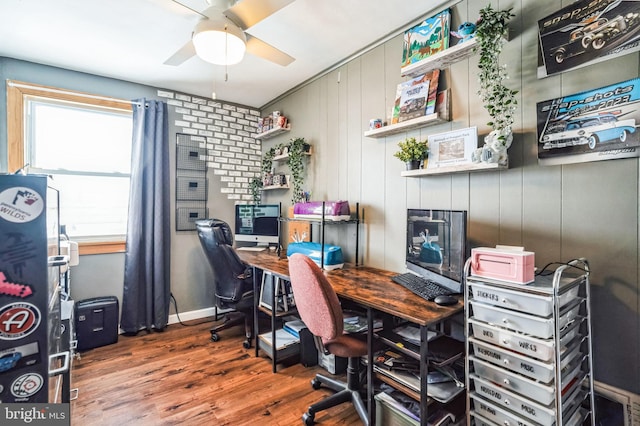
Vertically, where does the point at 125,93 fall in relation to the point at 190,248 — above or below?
above

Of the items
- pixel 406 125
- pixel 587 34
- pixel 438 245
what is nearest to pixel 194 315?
pixel 438 245

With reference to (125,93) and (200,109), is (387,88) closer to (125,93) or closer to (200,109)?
(200,109)

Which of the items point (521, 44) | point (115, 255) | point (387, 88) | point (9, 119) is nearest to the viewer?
point (521, 44)

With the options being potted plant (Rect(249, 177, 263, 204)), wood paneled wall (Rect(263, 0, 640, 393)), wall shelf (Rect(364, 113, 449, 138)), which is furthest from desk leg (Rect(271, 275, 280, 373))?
potted plant (Rect(249, 177, 263, 204))

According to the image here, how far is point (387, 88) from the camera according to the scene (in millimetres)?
2193

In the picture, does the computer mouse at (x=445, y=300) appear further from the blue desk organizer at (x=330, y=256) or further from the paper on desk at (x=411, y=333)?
the blue desk organizer at (x=330, y=256)

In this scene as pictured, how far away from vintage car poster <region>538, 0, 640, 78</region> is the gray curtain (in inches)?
124

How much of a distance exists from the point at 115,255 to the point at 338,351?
2.52 meters

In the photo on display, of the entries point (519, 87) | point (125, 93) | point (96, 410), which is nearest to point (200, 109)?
point (125, 93)

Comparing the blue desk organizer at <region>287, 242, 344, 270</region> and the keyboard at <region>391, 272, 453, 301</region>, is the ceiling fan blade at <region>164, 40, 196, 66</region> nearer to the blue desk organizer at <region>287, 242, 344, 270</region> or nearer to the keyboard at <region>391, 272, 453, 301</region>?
the blue desk organizer at <region>287, 242, 344, 270</region>

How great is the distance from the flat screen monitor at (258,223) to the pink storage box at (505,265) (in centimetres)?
213

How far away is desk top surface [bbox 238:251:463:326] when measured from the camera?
4.22ft

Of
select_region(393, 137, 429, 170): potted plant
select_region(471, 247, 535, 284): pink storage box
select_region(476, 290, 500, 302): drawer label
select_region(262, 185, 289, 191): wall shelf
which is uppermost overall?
select_region(393, 137, 429, 170): potted plant

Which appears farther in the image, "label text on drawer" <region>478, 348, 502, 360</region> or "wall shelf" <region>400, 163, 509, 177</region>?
"wall shelf" <region>400, 163, 509, 177</region>
